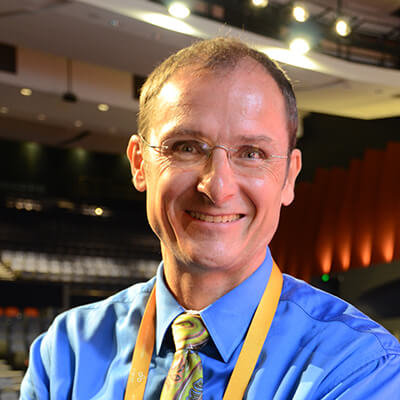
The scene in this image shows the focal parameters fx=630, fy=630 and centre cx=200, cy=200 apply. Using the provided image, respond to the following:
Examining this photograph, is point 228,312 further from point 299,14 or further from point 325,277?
point 325,277

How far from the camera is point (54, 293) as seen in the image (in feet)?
30.7

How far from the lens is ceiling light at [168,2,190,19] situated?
18.1 ft

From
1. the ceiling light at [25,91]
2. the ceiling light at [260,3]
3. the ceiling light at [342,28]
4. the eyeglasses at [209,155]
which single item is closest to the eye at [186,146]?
the eyeglasses at [209,155]

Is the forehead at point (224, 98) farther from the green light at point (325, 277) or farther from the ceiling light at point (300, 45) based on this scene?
the green light at point (325, 277)

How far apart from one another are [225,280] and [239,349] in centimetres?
10

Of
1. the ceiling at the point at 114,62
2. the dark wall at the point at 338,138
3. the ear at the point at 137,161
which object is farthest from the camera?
the dark wall at the point at 338,138

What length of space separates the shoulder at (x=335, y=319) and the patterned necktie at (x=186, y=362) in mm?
139

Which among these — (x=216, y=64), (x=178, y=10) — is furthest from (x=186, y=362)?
(x=178, y=10)

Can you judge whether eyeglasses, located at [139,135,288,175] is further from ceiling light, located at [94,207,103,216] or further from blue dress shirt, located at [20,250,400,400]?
ceiling light, located at [94,207,103,216]

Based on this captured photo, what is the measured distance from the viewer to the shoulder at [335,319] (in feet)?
2.75

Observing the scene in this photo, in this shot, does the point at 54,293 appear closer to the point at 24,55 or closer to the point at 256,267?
the point at 24,55

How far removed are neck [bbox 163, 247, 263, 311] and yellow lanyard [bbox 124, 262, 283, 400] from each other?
49 millimetres

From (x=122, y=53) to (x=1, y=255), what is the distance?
430 cm

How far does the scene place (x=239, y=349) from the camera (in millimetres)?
912
